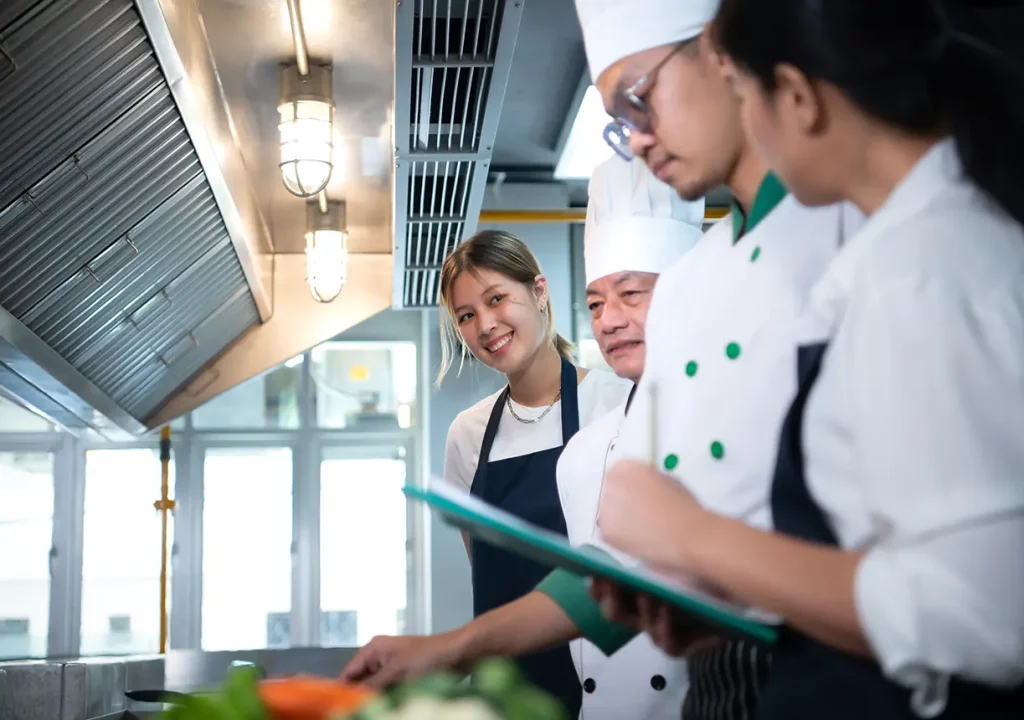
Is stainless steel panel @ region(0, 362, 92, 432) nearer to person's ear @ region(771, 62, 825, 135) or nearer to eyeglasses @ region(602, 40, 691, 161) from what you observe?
eyeglasses @ region(602, 40, 691, 161)

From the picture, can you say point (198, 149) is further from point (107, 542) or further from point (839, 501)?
point (107, 542)

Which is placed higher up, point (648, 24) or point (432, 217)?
point (432, 217)

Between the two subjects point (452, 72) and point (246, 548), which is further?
point (246, 548)

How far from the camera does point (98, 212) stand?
100 inches

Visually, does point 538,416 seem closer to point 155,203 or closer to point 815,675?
point 155,203

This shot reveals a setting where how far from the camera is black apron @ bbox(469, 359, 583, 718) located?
2.03 m

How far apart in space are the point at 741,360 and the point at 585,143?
15.8ft

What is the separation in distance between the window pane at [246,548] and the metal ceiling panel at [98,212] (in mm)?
4472

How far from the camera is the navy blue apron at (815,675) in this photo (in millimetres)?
745

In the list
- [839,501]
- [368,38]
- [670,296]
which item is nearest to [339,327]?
[368,38]

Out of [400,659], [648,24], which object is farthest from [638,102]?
[400,659]

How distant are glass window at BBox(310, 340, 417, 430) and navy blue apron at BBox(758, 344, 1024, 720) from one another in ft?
25.0

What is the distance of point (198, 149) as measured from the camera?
2695 mm

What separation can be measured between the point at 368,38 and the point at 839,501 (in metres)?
2.37
